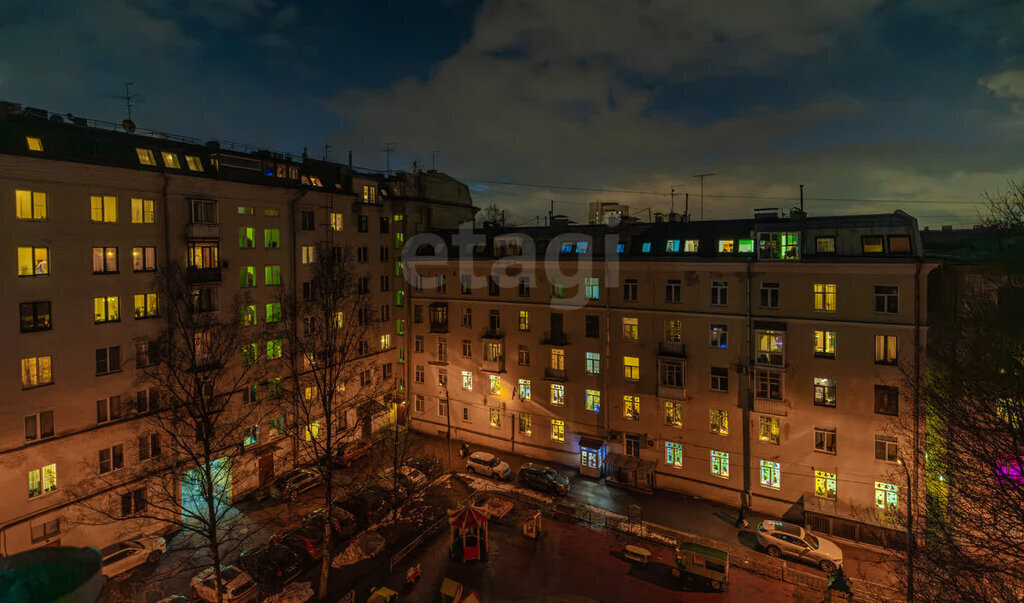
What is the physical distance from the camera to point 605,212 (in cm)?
3862

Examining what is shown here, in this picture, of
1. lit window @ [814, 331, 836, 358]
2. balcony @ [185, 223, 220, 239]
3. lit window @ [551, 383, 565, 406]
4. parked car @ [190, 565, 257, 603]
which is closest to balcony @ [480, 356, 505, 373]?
lit window @ [551, 383, 565, 406]

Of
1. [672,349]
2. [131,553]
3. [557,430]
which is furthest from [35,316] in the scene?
[672,349]

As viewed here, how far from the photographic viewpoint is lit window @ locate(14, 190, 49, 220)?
21.4 m

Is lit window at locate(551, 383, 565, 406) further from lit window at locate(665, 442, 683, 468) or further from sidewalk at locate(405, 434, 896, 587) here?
lit window at locate(665, 442, 683, 468)

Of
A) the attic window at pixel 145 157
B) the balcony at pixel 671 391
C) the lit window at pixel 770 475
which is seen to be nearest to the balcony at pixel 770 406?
the lit window at pixel 770 475

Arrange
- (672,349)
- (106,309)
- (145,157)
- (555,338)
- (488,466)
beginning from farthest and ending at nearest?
(555,338)
(488,466)
(672,349)
(145,157)
(106,309)

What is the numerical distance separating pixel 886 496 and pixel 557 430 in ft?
61.9

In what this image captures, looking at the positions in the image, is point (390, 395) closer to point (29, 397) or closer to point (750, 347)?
point (29, 397)

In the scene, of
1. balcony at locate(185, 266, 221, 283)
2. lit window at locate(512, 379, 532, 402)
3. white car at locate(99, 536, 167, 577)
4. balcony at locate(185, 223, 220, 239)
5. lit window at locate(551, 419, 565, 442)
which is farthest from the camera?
→ lit window at locate(512, 379, 532, 402)

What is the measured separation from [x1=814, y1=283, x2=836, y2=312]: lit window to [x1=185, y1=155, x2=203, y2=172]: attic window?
35.6m

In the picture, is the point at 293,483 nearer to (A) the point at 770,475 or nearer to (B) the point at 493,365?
(B) the point at 493,365

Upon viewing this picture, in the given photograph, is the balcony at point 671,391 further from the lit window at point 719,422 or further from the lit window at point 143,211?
the lit window at point 143,211

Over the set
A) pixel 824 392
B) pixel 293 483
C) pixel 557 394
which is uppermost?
pixel 824 392

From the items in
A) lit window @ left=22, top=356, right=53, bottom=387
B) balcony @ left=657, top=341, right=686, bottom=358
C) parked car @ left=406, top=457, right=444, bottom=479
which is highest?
lit window @ left=22, top=356, right=53, bottom=387
